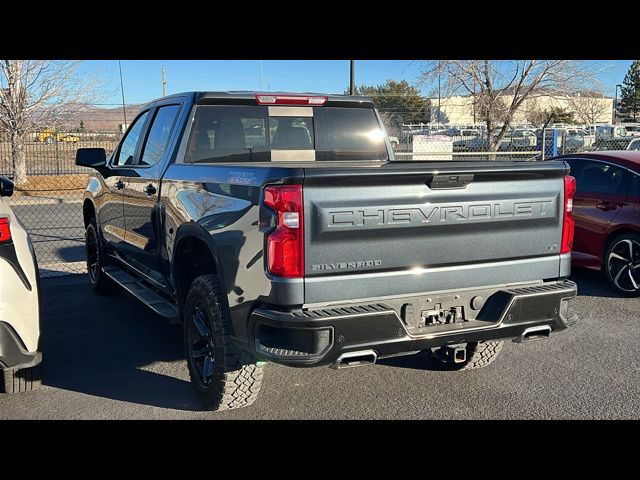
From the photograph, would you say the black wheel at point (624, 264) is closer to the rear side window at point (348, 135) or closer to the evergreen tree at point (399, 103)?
the rear side window at point (348, 135)

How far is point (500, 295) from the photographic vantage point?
3.70 m

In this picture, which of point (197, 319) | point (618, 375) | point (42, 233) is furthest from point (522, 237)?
point (42, 233)

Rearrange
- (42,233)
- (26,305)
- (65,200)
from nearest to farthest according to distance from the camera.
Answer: (26,305) < (42,233) < (65,200)

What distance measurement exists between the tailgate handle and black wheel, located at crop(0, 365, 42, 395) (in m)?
3.03

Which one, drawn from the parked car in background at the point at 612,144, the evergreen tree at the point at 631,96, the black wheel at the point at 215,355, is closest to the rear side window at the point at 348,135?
the black wheel at the point at 215,355

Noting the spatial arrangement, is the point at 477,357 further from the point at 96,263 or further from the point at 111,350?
the point at 96,263

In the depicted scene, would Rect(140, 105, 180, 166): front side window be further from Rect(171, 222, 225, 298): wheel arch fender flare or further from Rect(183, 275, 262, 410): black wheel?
Rect(183, 275, 262, 410): black wheel

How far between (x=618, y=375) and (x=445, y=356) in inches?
50.9

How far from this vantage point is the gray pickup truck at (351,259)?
3.25 meters

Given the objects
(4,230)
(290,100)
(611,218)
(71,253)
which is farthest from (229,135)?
(71,253)

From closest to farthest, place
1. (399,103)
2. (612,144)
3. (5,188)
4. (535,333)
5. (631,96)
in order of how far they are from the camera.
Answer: (535,333)
(5,188)
(612,144)
(399,103)
(631,96)

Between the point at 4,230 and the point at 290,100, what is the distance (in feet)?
7.76

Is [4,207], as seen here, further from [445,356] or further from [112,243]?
[445,356]

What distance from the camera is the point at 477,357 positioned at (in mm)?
4859
